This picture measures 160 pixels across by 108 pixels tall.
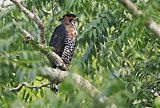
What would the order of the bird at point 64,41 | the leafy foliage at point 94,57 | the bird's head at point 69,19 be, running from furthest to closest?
the bird's head at point 69,19, the bird at point 64,41, the leafy foliage at point 94,57

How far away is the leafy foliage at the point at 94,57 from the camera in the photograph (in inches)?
65.5

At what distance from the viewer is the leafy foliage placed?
1.66m

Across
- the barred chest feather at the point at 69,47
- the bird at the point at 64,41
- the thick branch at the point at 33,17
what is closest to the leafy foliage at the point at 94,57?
the thick branch at the point at 33,17

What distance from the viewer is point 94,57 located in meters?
3.87

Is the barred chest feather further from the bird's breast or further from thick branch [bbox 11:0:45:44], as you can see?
thick branch [bbox 11:0:45:44]

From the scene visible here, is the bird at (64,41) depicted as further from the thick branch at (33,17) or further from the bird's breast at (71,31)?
the thick branch at (33,17)

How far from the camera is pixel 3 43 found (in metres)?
1.87

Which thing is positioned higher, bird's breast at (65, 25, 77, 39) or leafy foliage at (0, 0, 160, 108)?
bird's breast at (65, 25, 77, 39)

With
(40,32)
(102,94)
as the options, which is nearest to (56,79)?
(40,32)

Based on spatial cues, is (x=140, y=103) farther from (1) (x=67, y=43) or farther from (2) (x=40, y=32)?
(1) (x=67, y=43)

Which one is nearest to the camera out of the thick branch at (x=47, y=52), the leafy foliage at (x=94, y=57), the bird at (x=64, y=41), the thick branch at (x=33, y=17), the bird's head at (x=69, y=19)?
the leafy foliage at (x=94, y=57)

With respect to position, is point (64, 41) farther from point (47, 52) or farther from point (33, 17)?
point (47, 52)

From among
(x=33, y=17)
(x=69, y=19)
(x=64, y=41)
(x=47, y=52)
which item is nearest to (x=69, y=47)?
(x=64, y=41)

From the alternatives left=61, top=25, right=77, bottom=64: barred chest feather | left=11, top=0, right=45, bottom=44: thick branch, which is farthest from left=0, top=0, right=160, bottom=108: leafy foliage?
left=61, top=25, right=77, bottom=64: barred chest feather
